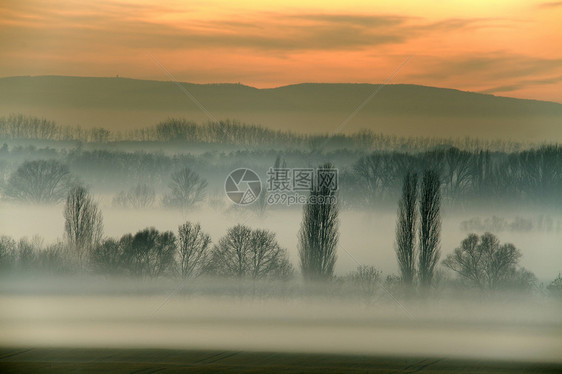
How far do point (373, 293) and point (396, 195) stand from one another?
0.86 meters

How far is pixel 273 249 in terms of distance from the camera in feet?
26.8

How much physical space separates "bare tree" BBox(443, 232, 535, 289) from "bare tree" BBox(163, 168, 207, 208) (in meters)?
2.30

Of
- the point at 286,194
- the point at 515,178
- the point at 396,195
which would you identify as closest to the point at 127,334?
the point at 286,194

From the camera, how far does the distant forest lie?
8133mm

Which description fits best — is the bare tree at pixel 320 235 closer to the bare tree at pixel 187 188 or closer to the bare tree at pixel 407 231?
the bare tree at pixel 407 231

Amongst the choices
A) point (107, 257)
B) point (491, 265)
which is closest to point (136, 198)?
point (107, 257)

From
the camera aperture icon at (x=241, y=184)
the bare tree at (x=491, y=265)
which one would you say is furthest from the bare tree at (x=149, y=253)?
the bare tree at (x=491, y=265)

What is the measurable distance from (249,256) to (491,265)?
81.5 inches

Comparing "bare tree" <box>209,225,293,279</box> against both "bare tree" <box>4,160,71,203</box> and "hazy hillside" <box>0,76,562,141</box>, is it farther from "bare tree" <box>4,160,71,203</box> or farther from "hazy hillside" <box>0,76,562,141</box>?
"bare tree" <box>4,160,71,203</box>

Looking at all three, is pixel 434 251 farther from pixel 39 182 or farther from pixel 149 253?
pixel 39 182

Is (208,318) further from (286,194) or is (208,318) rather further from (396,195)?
(396,195)

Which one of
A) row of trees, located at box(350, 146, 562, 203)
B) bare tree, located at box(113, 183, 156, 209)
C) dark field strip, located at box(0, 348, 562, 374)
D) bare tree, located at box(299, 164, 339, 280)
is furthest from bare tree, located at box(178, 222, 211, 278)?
row of trees, located at box(350, 146, 562, 203)

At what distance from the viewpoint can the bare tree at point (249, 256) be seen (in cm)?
816

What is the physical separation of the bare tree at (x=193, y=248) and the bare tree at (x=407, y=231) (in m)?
1.65
